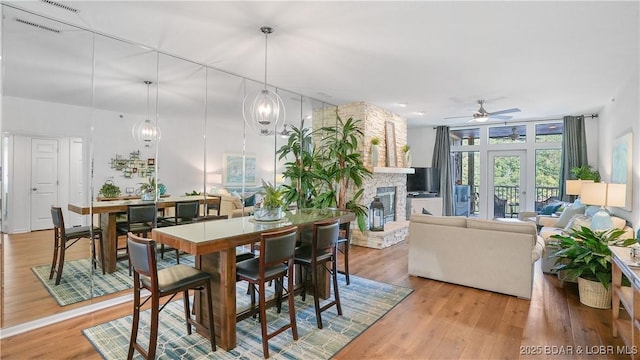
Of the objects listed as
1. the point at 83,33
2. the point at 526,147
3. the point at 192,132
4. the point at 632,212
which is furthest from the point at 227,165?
the point at 526,147

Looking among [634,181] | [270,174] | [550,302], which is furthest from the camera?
[270,174]

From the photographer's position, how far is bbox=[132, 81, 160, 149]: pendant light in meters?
3.67

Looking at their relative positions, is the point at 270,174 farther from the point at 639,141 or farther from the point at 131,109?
the point at 639,141

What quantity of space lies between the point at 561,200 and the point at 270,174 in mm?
6611

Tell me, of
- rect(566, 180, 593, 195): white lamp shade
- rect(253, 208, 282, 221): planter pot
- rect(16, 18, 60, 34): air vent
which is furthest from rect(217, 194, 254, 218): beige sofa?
rect(566, 180, 593, 195): white lamp shade

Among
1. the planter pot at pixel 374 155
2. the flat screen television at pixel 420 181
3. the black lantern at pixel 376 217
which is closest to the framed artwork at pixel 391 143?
the planter pot at pixel 374 155

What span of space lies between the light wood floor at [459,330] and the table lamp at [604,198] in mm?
866

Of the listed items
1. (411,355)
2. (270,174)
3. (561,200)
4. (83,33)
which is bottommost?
(411,355)

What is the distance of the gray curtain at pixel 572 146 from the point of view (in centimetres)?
684

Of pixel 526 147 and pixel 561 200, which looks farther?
pixel 526 147

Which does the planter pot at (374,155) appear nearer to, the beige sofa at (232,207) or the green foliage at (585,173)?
the beige sofa at (232,207)

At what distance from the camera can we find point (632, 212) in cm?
417

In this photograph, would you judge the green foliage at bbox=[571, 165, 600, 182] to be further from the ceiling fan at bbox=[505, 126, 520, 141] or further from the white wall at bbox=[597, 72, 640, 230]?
the ceiling fan at bbox=[505, 126, 520, 141]

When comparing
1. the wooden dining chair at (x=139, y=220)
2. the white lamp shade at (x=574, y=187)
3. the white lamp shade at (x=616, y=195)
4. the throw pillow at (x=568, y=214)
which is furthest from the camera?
the white lamp shade at (x=574, y=187)
